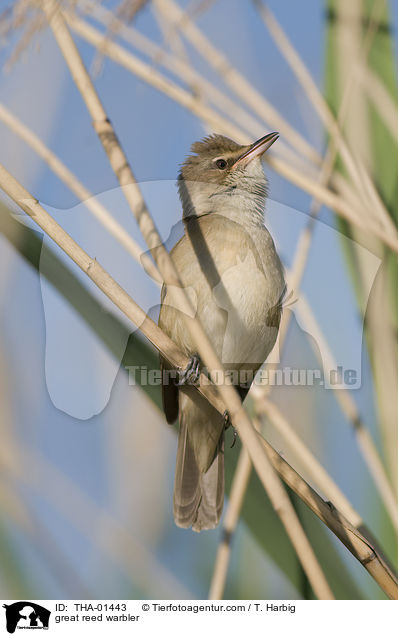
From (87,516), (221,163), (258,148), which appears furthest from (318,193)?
(87,516)

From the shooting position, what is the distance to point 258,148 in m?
1.09

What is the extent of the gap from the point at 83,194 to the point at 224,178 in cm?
39

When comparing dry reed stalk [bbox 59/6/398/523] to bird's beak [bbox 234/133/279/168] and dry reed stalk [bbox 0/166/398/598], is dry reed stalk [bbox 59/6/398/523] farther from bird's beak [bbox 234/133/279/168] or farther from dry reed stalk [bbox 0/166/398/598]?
dry reed stalk [bbox 0/166/398/598]

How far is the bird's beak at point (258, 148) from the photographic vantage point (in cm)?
106

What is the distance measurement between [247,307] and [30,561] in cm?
60

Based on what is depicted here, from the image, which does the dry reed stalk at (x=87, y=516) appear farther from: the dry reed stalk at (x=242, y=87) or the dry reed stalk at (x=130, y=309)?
the dry reed stalk at (x=242, y=87)

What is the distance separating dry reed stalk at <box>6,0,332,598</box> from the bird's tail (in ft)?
1.36

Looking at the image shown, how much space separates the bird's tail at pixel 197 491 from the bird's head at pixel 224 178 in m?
0.44

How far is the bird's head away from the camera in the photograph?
108cm

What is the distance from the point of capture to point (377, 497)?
1069 millimetres

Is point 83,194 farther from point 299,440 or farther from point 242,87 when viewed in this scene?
point 299,440

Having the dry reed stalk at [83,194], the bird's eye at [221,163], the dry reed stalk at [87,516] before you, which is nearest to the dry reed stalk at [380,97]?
the bird's eye at [221,163]

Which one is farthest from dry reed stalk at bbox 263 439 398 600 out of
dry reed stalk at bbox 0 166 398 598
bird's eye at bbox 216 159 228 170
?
bird's eye at bbox 216 159 228 170

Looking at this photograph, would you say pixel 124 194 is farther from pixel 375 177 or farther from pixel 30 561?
pixel 30 561
